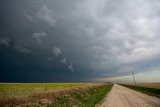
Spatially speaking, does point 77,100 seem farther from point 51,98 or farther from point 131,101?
point 131,101

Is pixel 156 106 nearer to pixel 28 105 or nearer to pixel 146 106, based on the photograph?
pixel 146 106

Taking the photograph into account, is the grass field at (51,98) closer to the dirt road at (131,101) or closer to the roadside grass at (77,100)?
the roadside grass at (77,100)

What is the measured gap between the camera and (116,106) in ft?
75.5

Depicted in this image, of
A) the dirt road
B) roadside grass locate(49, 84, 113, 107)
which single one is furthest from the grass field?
the dirt road

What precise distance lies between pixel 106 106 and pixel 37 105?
7.47 metres

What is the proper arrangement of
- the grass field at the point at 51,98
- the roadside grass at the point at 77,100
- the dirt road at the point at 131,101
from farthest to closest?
the roadside grass at the point at 77,100 → the dirt road at the point at 131,101 → the grass field at the point at 51,98

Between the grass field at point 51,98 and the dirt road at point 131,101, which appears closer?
the grass field at point 51,98

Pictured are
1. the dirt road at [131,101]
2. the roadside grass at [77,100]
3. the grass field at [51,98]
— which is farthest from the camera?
the roadside grass at [77,100]

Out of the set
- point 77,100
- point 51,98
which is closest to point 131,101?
point 77,100

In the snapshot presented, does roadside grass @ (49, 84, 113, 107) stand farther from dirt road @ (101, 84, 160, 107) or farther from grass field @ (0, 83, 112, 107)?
dirt road @ (101, 84, 160, 107)

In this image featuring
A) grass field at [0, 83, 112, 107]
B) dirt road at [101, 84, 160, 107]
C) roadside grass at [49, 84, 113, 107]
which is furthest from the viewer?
roadside grass at [49, 84, 113, 107]

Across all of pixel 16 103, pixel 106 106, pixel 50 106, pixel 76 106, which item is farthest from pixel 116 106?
pixel 16 103

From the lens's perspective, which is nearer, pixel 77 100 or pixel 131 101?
pixel 131 101

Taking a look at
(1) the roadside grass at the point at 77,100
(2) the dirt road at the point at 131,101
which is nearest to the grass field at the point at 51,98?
(1) the roadside grass at the point at 77,100
